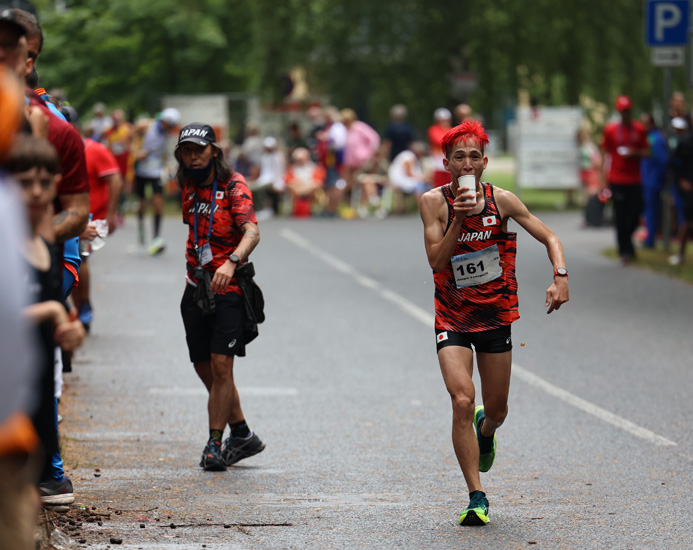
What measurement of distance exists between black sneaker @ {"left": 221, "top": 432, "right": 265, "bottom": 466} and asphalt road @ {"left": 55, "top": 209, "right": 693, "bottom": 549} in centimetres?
10

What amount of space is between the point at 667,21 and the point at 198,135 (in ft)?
43.5

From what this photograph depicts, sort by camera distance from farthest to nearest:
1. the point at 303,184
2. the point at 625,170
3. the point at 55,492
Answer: the point at 303,184 < the point at 625,170 < the point at 55,492

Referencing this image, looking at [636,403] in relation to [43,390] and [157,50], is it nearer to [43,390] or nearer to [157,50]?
[43,390]

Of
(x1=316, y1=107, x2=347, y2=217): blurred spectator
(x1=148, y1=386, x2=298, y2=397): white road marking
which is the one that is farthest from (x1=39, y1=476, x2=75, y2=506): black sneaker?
(x1=316, y1=107, x2=347, y2=217): blurred spectator

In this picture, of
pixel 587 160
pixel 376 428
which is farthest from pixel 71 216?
pixel 587 160

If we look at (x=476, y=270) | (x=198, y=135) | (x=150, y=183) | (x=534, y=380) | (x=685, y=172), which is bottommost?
(x=534, y=380)

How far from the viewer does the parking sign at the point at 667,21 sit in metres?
19.8

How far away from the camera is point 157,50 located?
38.1m

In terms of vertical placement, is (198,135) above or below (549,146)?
above

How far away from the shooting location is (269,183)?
98.2 ft

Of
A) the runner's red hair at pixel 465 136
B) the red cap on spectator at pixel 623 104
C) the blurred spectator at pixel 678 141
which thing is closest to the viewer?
the runner's red hair at pixel 465 136

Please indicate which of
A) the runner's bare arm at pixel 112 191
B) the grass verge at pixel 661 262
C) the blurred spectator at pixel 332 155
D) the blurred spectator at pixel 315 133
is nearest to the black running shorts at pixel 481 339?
the runner's bare arm at pixel 112 191

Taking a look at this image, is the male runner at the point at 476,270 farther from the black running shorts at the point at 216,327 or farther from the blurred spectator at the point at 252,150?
the blurred spectator at the point at 252,150

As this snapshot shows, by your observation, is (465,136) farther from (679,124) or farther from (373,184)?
(373,184)
